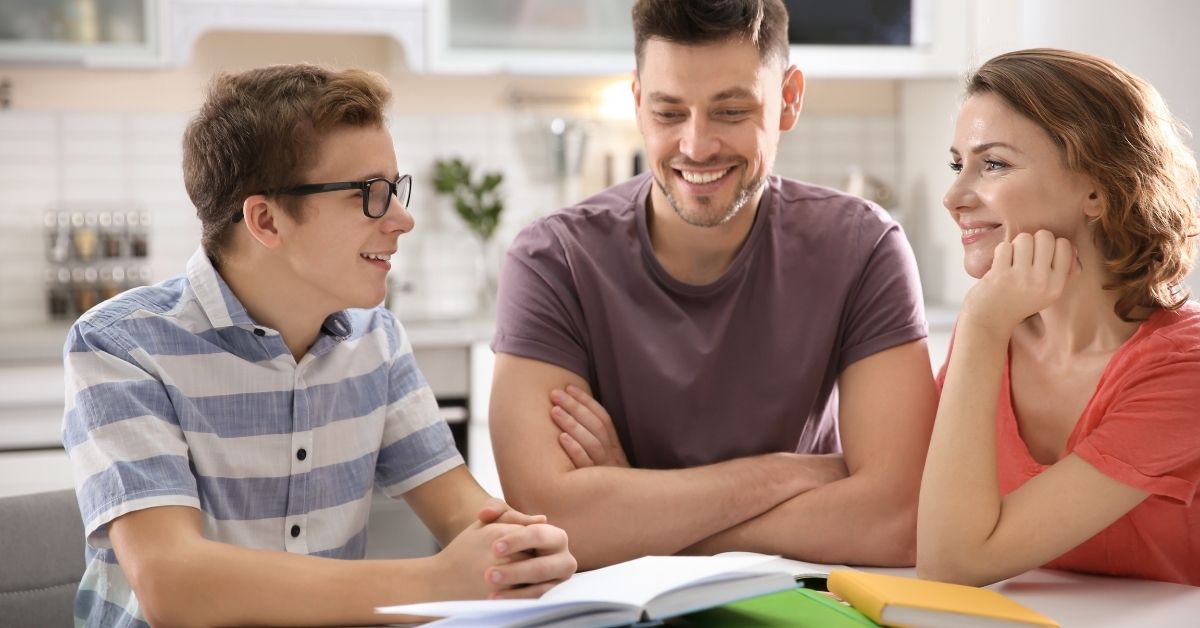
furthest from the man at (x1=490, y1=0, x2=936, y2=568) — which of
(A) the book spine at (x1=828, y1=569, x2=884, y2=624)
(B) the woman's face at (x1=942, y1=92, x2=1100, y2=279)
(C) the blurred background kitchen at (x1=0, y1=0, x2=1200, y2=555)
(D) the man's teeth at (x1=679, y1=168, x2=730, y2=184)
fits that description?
(C) the blurred background kitchen at (x1=0, y1=0, x2=1200, y2=555)

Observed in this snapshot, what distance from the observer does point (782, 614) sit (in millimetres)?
1063

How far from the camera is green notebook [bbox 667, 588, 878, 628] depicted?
3.43 ft

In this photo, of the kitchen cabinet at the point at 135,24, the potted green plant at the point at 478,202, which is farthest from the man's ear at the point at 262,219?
the potted green plant at the point at 478,202

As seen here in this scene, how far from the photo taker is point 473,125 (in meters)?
3.45

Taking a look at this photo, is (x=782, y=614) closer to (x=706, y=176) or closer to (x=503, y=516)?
(x=503, y=516)

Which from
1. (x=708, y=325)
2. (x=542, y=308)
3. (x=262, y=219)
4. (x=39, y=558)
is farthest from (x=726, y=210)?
(x=39, y=558)

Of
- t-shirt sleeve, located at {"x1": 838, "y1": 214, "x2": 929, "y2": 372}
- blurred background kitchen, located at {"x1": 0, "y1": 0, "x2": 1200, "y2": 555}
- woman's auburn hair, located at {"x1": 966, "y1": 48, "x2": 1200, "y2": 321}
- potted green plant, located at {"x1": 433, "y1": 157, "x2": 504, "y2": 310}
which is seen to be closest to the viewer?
woman's auburn hair, located at {"x1": 966, "y1": 48, "x2": 1200, "y2": 321}

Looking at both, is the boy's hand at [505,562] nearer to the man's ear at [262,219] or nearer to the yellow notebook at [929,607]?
the yellow notebook at [929,607]

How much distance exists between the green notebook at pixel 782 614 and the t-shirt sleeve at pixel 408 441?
50 cm

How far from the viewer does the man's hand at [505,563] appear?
1.15 m

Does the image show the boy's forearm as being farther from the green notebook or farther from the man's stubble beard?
the man's stubble beard

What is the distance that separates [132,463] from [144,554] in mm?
95

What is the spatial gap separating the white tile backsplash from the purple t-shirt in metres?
1.70

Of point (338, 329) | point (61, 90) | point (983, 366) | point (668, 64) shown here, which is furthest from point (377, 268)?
point (61, 90)
